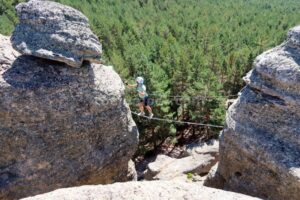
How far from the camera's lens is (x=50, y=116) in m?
15.1

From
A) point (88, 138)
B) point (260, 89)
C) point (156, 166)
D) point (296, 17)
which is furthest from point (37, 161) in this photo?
point (296, 17)

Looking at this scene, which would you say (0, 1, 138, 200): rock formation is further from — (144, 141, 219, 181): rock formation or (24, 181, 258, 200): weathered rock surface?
(144, 141, 219, 181): rock formation

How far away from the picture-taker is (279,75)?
14266mm

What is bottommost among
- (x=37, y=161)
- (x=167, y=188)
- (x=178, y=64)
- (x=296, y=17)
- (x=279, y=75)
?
(x=296, y=17)

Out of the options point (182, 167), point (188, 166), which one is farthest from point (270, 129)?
point (182, 167)

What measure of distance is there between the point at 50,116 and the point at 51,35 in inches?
132

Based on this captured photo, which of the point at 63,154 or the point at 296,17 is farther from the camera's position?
the point at 296,17

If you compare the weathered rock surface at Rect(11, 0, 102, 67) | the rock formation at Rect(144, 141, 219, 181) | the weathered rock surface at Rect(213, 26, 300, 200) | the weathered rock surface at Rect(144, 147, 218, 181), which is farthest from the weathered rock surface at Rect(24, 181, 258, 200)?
the weathered rock surface at Rect(144, 147, 218, 181)

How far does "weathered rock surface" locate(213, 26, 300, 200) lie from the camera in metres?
13.9

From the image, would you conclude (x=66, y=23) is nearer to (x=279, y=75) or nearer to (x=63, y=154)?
(x=63, y=154)

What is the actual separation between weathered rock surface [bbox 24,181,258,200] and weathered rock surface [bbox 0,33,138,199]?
5.96 m

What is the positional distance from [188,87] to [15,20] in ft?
108

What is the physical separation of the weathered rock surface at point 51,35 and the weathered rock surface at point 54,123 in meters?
0.76

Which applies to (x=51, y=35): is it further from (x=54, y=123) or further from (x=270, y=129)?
(x=270, y=129)
